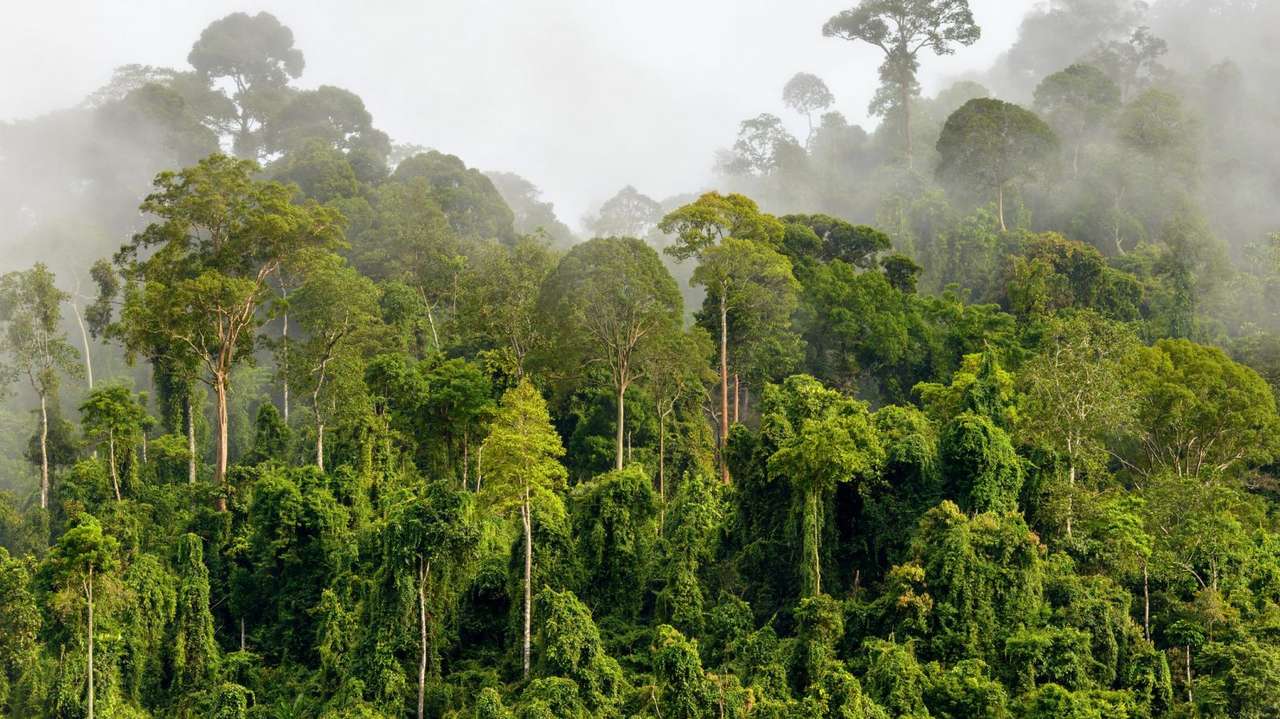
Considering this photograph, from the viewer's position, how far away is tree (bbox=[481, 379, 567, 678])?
29312mm

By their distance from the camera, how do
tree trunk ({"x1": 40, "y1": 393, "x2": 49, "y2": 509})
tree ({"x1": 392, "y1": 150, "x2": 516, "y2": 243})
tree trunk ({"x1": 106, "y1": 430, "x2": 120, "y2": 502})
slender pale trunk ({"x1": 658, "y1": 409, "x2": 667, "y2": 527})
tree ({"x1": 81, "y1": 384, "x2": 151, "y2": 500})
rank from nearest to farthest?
tree trunk ({"x1": 106, "y1": 430, "x2": 120, "y2": 502}) < tree ({"x1": 81, "y1": 384, "x2": 151, "y2": 500}) < slender pale trunk ({"x1": 658, "y1": 409, "x2": 667, "y2": 527}) < tree trunk ({"x1": 40, "y1": 393, "x2": 49, "y2": 509}) < tree ({"x1": 392, "y1": 150, "x2": 516, "y2": 243})

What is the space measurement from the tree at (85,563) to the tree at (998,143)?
144ft

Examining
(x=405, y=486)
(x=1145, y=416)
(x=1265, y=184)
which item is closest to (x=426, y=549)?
(x=405, y=486)

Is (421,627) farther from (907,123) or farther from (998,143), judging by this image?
(907,123)

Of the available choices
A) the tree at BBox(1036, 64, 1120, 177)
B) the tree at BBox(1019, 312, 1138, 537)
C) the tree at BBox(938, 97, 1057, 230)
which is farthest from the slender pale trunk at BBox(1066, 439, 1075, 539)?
the tree at BBox(1036, 64, 1120, 177)

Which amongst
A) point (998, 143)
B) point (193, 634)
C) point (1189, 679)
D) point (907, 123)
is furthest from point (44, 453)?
point (907, 123)

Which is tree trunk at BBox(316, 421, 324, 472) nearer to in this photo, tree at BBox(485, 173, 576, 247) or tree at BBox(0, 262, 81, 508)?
tree at BBox(0, 262, 81, 508)

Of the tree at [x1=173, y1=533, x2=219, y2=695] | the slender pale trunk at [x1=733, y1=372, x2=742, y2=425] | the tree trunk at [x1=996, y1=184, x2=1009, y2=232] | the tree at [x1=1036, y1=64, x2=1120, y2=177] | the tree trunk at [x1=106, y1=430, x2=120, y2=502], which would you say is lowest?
the tree at [x1=173, y1=533, x2=219, y2=695]

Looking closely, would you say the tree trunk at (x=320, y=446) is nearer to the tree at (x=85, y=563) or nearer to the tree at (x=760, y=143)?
the tree at (x=85, y=563)

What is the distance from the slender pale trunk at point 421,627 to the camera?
28422 millimetres

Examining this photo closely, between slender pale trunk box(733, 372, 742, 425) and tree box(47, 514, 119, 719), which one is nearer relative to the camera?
tree box(47, 514, 119, 719)

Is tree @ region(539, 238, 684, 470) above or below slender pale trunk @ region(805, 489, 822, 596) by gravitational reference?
above

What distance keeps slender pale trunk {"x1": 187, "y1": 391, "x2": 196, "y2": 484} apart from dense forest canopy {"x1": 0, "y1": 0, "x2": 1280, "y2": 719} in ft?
0.62

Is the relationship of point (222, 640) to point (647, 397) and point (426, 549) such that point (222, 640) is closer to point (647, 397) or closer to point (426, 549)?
point (426, 549)
